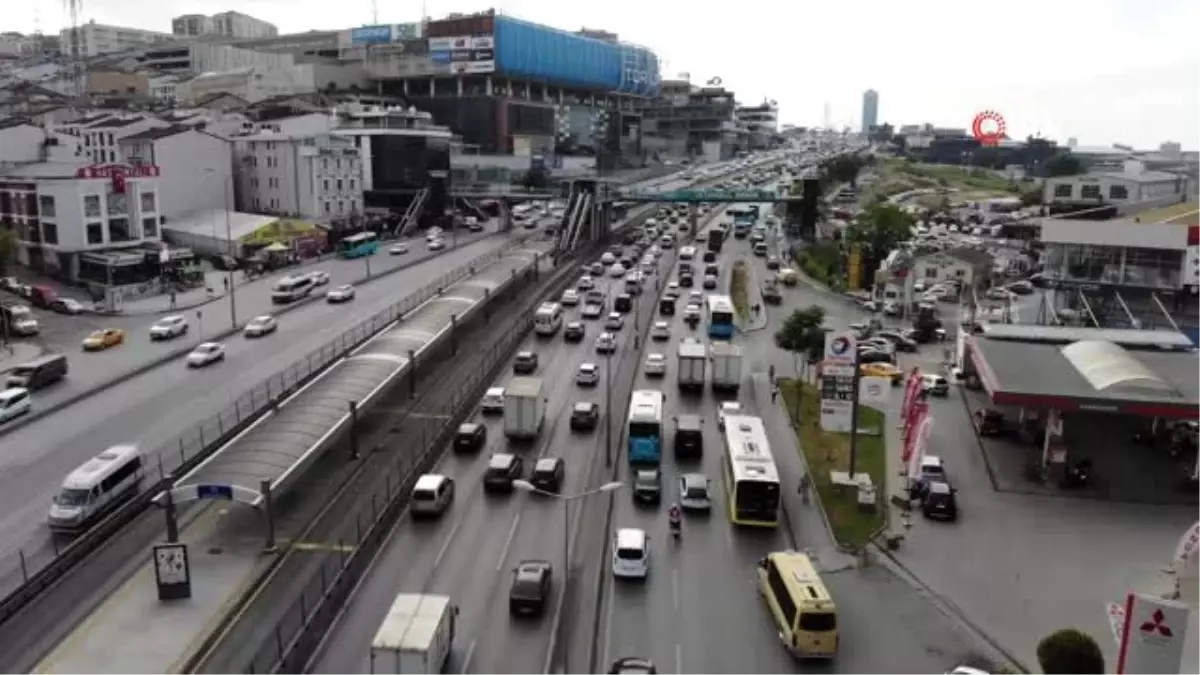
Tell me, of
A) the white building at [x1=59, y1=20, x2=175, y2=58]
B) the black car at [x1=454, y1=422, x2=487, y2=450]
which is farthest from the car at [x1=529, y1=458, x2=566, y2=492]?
the white building at [x1=59, y1=20, x2=175, y2=58]

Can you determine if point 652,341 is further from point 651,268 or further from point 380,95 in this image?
point 380,95

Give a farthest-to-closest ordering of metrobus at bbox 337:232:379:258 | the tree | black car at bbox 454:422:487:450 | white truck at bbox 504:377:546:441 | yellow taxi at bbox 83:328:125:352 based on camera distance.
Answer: metrobus at bbox 337:232:379:258, yellow taxi at bbox 83:328:125:352, white truck at bbox 504:377:546:441, black car at bbox 454:422:487:450, the tree

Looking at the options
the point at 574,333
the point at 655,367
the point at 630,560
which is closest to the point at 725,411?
the point at 655,367

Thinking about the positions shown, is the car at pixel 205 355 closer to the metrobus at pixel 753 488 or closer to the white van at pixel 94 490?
the white van at pixel 94 490

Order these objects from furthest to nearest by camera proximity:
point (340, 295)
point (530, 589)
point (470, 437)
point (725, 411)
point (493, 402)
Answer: point (340, 295)
point (493, 402)
point (725, 411)
point (470, 437)
point (530, 589)

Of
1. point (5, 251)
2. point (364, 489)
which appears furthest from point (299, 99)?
point (364, 489)

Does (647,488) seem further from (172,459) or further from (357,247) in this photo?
(357,247)

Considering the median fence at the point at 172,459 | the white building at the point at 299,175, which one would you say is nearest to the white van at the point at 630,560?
the median fence at the point at 172,459

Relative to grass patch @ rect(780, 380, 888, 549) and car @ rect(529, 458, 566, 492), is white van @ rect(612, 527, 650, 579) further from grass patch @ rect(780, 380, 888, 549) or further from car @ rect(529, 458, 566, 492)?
grass patch @ rect(780, 380, 888, 549)
